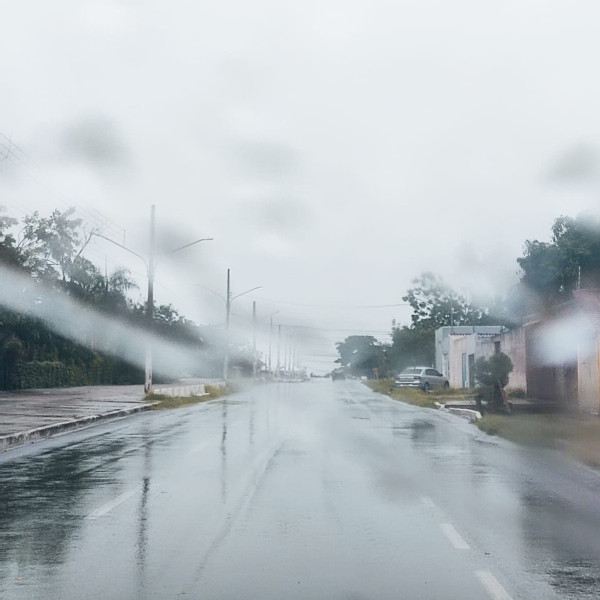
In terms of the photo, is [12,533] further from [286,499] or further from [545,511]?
[545,511]

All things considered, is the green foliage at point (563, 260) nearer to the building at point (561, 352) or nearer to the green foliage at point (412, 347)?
the building at point (561, 352)

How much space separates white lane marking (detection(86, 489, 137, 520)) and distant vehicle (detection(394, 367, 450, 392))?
148 ft

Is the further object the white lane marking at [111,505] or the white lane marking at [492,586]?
the white lane marking at [111,505]

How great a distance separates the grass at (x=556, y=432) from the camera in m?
17.6

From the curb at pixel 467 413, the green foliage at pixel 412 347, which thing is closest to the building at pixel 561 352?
the curb at pixel 467 413

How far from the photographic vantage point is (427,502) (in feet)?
37.6

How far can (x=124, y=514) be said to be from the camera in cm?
1036

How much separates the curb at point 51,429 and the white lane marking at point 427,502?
10.2 meters

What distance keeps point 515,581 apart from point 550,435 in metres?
13.7

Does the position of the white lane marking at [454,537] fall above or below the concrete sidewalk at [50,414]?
below

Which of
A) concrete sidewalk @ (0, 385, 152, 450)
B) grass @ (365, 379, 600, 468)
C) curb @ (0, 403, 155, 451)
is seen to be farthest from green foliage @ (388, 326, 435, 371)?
grass @ (365, 379, 600, 468)

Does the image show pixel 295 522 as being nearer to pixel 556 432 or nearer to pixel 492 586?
pixel 492 586

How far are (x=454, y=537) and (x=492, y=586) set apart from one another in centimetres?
199

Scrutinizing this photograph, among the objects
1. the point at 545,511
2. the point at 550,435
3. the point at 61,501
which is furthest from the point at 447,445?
the point at 61,501
